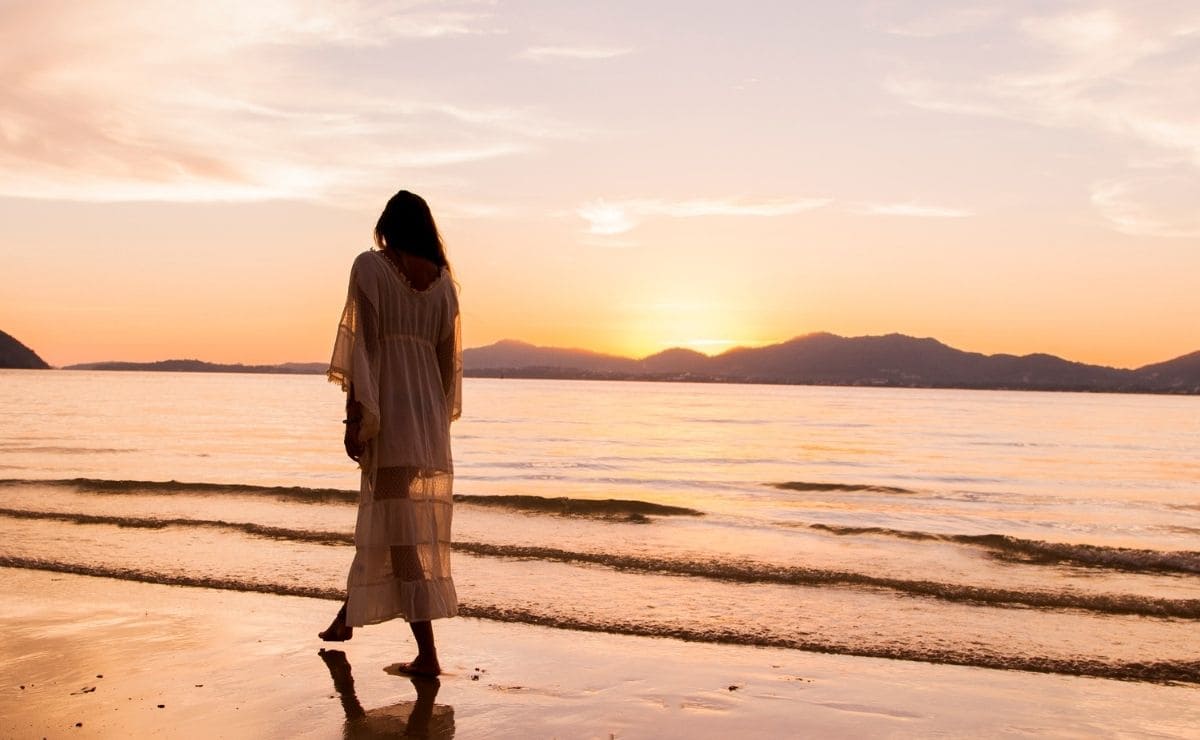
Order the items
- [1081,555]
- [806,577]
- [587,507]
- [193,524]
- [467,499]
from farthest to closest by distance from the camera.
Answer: [467,499], [587,507], [193,524], [1081,555], [806,577]

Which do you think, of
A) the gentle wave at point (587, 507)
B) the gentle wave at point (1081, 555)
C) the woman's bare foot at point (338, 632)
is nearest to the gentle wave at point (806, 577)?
the gentle wave at point (1081, 555)

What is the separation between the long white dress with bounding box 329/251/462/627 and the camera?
5.23 m

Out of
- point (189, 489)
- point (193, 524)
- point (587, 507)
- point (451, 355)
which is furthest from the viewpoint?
point (189, 489)

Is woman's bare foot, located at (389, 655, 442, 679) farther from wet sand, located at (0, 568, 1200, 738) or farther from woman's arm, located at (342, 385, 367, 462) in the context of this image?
woman's arm, located at (342, 385, 367, 462)

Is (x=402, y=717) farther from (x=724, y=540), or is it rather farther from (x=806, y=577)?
(x=724, y=540)

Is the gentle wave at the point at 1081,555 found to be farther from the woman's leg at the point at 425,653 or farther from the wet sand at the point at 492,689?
the woman's leg at the point at 425,653

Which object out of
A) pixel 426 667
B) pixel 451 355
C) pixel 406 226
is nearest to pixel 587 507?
pixel 451 355

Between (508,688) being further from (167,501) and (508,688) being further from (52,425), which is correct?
(52,425)

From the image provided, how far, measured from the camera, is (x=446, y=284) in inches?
219

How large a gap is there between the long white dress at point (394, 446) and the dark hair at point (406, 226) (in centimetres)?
14

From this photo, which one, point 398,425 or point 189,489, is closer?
point 398,425

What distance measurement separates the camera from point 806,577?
29.7 ft

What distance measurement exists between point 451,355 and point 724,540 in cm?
747

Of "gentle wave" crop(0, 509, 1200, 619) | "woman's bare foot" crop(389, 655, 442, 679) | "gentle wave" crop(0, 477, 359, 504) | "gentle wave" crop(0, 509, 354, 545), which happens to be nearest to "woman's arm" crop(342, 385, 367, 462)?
"woman's bare foot" crop(389, 655, 442, 679)
